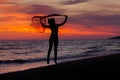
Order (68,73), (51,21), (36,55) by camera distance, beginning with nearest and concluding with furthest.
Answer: (68,73) < (51,21) < (36,55)

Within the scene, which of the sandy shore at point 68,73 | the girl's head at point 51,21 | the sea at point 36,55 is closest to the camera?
the sandy shore at point 68,73

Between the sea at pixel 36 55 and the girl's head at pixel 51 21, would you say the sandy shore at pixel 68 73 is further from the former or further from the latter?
the sea at pixel 36 55

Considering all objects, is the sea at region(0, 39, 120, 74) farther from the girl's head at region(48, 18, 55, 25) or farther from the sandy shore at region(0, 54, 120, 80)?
the sandy shore at region(0, 54, 120, 80)

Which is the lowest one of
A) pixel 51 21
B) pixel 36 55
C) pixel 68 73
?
pixel 36 55

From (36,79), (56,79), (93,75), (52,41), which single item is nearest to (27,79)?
(36,79)

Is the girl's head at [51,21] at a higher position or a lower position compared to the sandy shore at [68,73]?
higher

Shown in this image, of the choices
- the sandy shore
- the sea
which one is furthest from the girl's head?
the sea

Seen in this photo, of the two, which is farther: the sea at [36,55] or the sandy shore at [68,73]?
the sea at [36,55]

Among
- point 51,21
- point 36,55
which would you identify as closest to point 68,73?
point 51,21

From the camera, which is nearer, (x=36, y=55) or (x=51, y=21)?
(x=51, y=21)

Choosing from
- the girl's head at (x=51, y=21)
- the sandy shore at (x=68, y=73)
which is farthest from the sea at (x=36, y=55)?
the sandy shore at (x=68, y=73)

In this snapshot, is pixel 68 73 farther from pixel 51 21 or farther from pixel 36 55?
pixel 36 55

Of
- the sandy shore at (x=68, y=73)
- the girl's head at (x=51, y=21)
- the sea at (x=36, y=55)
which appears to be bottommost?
the sea at (x=36, y=55)

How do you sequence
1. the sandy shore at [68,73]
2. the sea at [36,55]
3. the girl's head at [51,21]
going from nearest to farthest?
the sandy shore at [68,73], the girl's head at [51,21], the sea at [36,55]
